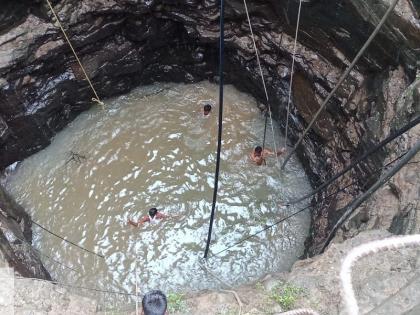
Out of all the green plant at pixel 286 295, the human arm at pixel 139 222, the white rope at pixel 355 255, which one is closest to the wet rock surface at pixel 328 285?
the green plant at pixel 286 295

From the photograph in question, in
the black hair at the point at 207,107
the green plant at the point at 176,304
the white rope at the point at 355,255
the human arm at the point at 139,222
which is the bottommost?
the human arm at the point at 139,222

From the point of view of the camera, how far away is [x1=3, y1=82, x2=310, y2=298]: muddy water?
5719 millimetres

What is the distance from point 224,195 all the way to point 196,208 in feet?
1.51

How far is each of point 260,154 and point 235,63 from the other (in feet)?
5.95

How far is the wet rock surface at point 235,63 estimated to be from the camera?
5.12 metres

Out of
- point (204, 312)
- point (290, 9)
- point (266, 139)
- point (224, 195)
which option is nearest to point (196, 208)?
point (224, 195)

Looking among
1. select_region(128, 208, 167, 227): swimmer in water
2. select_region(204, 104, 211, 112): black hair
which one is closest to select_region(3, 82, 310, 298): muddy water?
select_region(128, 208, 167, 227): swimmer in water

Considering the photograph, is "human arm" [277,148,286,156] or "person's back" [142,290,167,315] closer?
"person's back" [142,290,167,315]

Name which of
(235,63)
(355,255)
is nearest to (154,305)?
(355,255)

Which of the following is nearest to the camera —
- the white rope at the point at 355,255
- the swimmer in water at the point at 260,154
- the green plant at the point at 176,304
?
the white rope at the point at 355,255

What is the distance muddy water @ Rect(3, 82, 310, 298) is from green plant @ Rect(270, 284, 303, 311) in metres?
1.74

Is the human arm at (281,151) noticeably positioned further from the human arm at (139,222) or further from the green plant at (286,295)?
the green plant at (286,295)

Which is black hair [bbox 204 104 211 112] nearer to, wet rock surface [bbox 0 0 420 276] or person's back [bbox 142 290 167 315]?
wet rock surface [bbox 0 0 420 276]

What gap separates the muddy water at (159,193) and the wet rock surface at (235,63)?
0.37 metres
